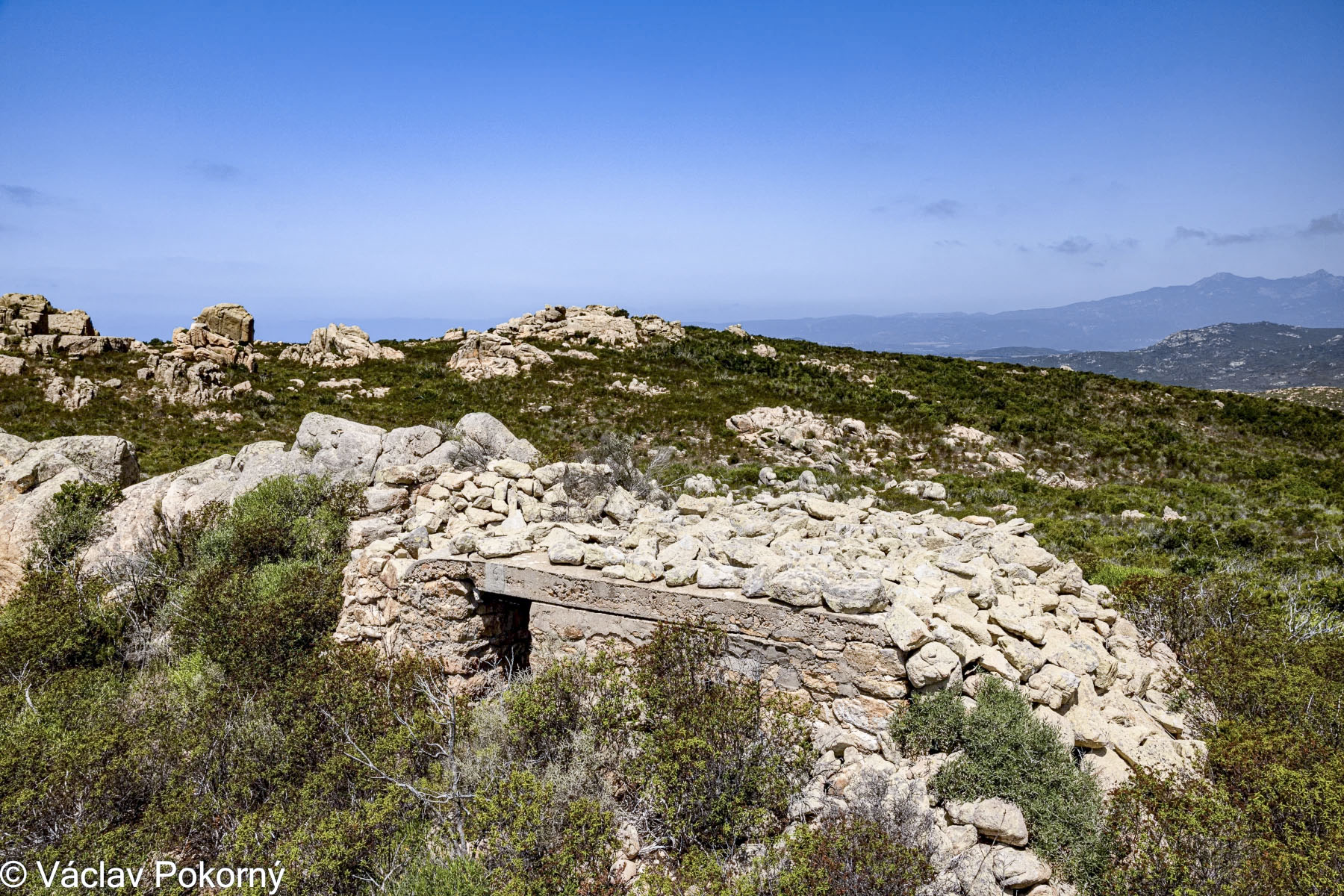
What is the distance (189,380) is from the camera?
89.7 feet

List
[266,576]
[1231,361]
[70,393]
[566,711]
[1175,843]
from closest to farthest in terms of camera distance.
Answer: [1175,843] → [566,711] → [266,576] → [70,393] → [1231,361]

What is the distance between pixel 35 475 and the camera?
11.1 meters

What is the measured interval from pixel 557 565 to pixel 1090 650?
19.7ft

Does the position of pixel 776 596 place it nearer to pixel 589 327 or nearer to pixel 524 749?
pixel 524 749

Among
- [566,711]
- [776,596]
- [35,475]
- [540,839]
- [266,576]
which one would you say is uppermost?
[35,475]

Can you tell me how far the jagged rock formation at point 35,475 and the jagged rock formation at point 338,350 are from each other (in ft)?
80.4

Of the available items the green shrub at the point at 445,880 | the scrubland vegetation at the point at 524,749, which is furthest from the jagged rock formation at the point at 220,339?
the green shrub at the point at 445,880

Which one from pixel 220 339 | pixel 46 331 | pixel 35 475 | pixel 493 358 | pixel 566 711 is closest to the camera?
pixel 566 711

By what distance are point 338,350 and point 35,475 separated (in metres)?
28.5

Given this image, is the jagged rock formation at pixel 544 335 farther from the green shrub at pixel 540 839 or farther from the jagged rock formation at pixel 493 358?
the green shrub at pixel 540 839

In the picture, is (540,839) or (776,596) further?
(776,596)

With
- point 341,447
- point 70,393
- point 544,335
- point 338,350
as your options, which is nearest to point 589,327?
point 544,335

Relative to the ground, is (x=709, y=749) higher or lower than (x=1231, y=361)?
lower

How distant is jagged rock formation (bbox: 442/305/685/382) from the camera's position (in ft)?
115
